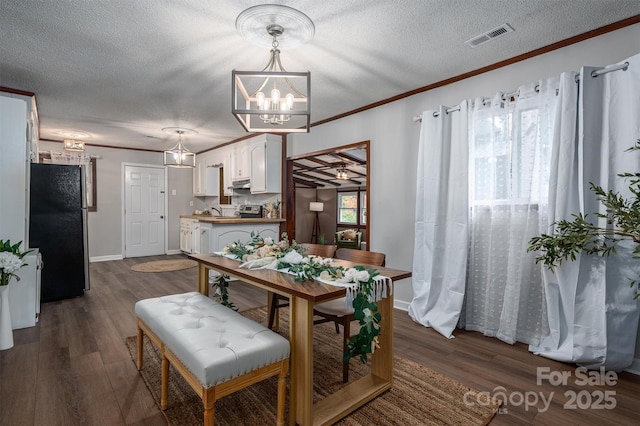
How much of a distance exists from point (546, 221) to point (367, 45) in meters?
1.98

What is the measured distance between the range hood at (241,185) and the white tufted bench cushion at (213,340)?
3.95m

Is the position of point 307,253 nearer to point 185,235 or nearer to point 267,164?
point 267,164

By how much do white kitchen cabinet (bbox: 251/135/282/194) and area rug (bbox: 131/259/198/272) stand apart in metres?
2.03

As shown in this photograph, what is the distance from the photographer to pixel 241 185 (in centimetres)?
599

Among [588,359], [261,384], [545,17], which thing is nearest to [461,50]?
[545,17]

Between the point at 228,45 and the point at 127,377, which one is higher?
the point at 228,45

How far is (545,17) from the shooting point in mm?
2143

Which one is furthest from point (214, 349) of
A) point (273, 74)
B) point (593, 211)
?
point (593, 211)

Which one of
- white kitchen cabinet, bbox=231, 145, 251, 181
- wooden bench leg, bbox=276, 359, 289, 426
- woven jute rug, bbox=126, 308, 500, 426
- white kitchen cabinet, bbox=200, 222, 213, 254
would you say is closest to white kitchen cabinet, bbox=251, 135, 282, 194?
white kitchen cabinet, bbox=231, 145, 251, 181

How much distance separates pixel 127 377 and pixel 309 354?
1.43 metres

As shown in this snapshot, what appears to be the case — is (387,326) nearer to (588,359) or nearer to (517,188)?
(588,359)

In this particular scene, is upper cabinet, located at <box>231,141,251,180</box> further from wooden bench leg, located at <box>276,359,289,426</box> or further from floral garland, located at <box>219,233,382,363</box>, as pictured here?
wooden bench leg, located at <box>276,359,289,426</box>

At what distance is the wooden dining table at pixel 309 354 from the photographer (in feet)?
5.20

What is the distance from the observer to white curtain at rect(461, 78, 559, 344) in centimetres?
254
